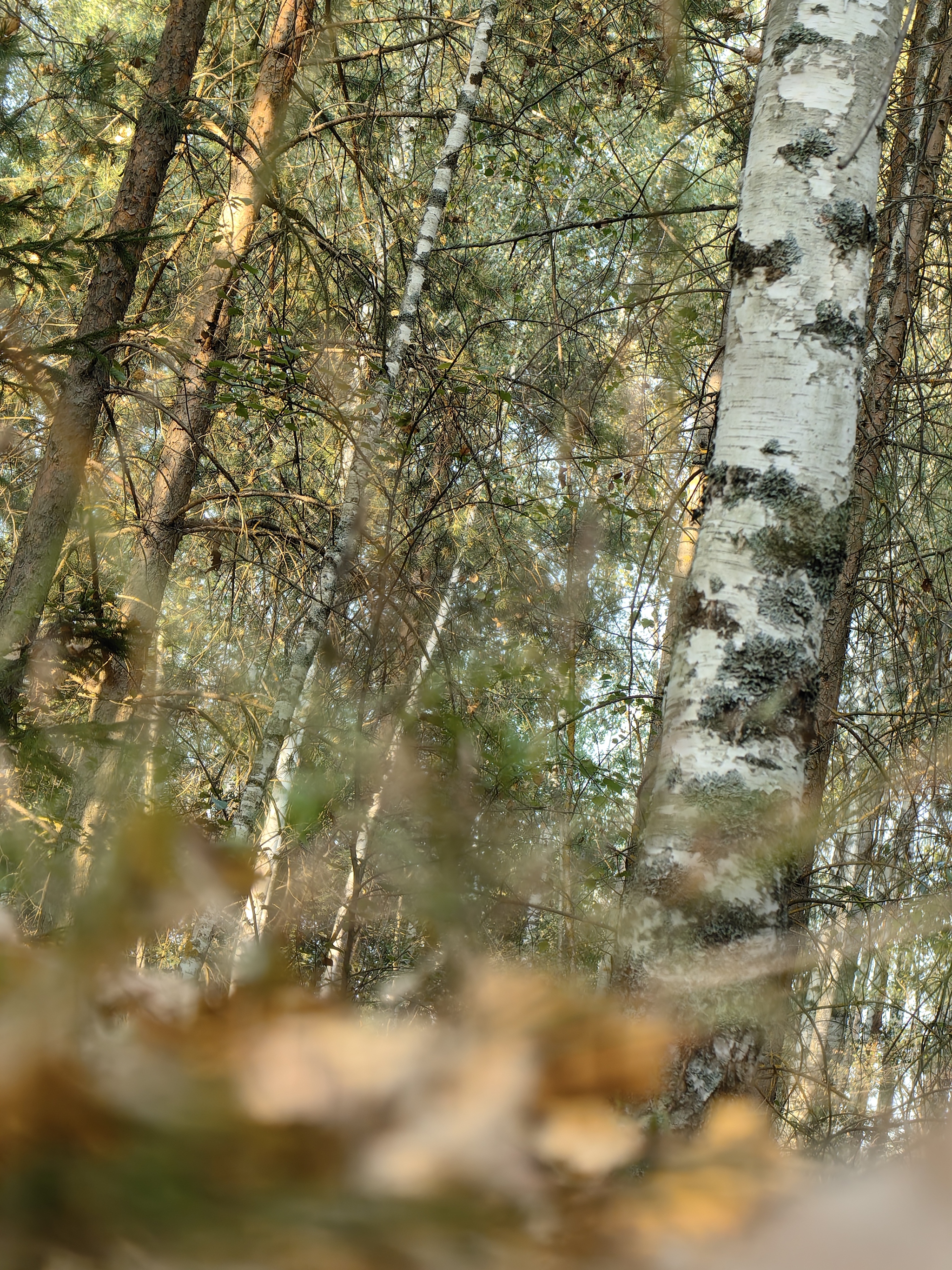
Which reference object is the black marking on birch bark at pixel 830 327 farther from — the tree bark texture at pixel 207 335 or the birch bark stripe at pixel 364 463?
the tree bark texture at pixel 207 335

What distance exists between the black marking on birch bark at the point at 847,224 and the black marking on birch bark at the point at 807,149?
103 mm

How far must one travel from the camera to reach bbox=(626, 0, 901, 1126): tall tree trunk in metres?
1.55

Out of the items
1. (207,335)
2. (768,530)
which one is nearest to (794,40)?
(768,530)

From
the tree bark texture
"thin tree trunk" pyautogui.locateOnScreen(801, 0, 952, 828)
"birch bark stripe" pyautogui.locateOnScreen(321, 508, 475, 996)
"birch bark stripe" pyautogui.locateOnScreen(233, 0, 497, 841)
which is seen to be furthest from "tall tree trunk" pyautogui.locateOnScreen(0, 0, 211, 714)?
"thin tree trunk" pyautogui.locateOnScreen(801, 0, 952, 828)

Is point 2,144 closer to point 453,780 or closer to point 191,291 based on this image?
point 191,291

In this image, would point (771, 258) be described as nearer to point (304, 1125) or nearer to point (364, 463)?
point (304, 1125)

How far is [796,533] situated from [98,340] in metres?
3.25

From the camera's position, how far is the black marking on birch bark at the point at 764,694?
1.67 meters

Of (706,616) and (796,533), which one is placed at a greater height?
(796,533)

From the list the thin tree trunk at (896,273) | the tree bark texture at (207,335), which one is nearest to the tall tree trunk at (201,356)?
the tree bark texture at (207,335)

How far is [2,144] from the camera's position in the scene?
6.14 metres

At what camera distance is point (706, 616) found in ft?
5.82

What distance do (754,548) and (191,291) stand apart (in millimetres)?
5266

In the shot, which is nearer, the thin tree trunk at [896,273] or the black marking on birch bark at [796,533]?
the black marking on birch bark at [796,533]
